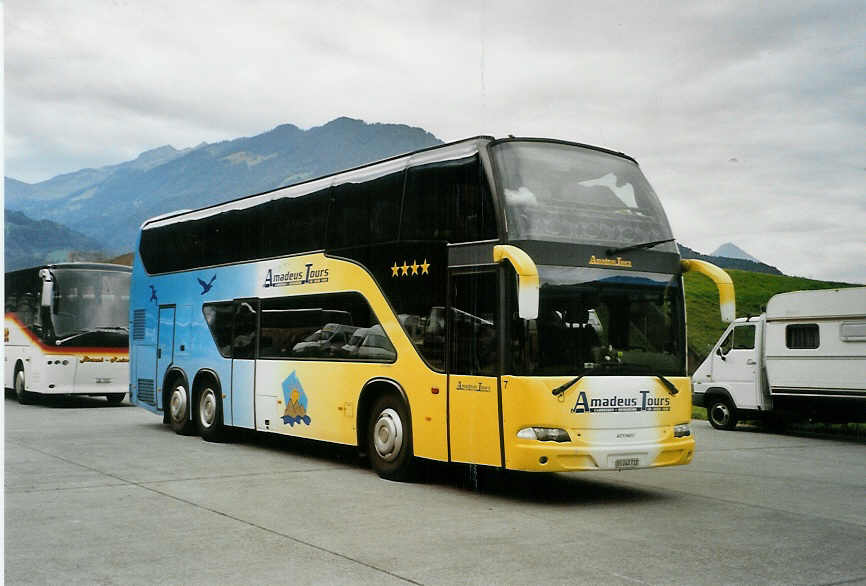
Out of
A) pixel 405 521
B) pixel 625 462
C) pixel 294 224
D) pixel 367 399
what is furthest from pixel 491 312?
pixel 294 224

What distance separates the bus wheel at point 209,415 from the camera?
14.7 meters

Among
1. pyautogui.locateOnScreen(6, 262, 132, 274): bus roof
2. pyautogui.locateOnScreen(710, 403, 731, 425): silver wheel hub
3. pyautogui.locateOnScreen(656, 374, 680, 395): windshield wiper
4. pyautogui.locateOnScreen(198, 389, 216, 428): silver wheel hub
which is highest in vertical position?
pyautogui.locateOnScreen(6, 262, 132, 274): bus roof

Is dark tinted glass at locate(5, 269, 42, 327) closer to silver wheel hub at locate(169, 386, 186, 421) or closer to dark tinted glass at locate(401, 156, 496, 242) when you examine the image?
silver wheel hub at locate(169, 386, 186, 421)

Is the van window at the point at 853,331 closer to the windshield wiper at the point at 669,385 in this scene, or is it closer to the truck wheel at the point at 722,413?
the truck wheel at the point at 722,413

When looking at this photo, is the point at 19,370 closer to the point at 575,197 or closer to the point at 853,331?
the point at 575,197

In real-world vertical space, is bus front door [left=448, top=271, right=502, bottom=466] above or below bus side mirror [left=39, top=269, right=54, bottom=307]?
below

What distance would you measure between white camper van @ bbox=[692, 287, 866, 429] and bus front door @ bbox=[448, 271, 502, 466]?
33.9ft

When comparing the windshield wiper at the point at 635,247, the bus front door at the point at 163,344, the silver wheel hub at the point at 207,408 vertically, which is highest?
the windshield wiper at the point at 635,247

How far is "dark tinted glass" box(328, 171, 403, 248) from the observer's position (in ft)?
36.0

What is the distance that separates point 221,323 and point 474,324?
260 inches

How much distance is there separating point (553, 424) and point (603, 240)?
6.78 ft

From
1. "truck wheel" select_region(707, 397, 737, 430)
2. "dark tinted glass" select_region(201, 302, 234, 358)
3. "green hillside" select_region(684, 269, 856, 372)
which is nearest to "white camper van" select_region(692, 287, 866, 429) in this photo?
"truck wheel" select_region(707, 397, 737, 430)

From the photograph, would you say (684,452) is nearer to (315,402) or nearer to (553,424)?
(553,424)

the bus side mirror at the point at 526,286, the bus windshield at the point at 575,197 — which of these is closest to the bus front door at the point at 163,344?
the bus windshield at the point at 575,197
